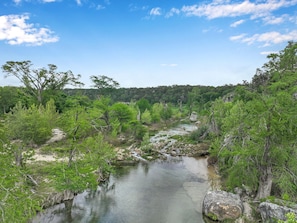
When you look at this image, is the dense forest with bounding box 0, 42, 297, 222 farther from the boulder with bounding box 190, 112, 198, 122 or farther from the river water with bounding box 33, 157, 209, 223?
the boulder with bounding box 190, 112, 198, 122

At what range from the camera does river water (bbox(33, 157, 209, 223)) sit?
45.0 feet

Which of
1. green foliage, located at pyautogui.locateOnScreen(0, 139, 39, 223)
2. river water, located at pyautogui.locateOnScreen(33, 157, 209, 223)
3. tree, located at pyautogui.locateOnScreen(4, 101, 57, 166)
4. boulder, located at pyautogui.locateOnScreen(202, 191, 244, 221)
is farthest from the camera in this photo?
tree, located at pyautogui.locateOnScreen(4, 101, 57, 166)

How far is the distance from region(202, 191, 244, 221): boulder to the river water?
2.50 ft

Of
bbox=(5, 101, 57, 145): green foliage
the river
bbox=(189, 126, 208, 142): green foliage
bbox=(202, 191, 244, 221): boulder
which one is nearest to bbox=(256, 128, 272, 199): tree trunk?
bbox=(202, 191, 244, 221): boulder

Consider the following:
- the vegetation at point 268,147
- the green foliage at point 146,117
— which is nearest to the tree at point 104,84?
the green foliage at point 146,117

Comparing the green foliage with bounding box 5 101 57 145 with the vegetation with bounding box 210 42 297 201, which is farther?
the green foliage with bounding box 5 101 57 145

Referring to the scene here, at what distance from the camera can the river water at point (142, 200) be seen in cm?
1371

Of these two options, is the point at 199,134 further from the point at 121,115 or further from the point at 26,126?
the point at 26,126

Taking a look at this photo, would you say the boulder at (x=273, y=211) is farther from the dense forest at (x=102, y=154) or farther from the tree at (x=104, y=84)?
the tree at (x=104, y=84)

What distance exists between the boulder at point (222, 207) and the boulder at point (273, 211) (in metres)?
1.44

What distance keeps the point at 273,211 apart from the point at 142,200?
805cm

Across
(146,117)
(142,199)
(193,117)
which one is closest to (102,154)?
(142,199)

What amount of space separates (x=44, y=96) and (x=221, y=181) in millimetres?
31802

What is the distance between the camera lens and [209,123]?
109 feet
